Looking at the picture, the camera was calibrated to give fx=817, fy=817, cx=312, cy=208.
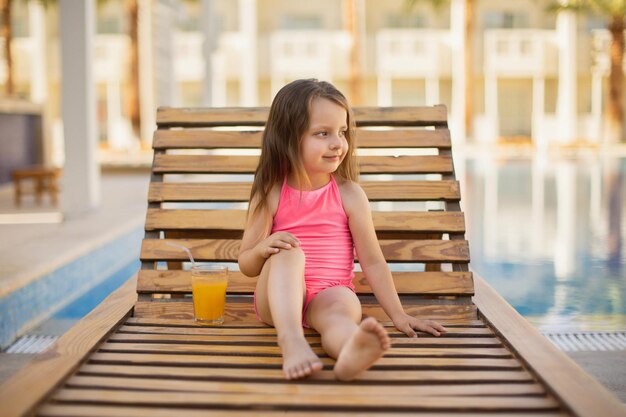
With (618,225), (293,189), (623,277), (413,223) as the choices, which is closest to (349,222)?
(293,189)

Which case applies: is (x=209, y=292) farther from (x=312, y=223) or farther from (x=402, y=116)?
(x=402, y=116)

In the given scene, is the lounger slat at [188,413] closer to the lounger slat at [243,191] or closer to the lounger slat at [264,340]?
the lounger slat at [264,340]

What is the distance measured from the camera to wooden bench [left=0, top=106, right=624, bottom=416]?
203cm

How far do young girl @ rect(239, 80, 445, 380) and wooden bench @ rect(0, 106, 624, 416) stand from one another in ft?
0.43

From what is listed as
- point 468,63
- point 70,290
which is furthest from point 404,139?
point 468,63

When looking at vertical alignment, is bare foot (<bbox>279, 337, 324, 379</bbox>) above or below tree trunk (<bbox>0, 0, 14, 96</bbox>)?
below

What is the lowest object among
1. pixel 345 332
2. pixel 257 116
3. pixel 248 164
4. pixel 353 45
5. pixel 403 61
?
pixel 345 332

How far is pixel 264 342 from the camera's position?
2.60 meters

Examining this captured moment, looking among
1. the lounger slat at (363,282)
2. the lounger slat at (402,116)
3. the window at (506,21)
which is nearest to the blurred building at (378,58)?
the window at (506,21)

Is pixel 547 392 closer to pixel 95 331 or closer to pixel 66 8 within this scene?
pixel 95 331

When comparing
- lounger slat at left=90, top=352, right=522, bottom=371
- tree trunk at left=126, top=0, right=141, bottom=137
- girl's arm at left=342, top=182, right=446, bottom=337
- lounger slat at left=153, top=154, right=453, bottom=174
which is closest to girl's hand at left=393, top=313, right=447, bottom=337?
girl's arm at left=342, top=182, right=446, bottom=337

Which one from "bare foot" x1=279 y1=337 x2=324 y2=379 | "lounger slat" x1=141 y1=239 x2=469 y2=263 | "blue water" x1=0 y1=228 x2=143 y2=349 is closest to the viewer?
"bare foot" x1=279 y1=337 x2=324 y2=379

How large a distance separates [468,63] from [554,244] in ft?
A: 55.4

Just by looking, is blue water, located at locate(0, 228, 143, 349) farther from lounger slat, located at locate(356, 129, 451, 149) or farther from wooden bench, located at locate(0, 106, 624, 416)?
lounger slat, located at locate(356, 129, 451, 149)
